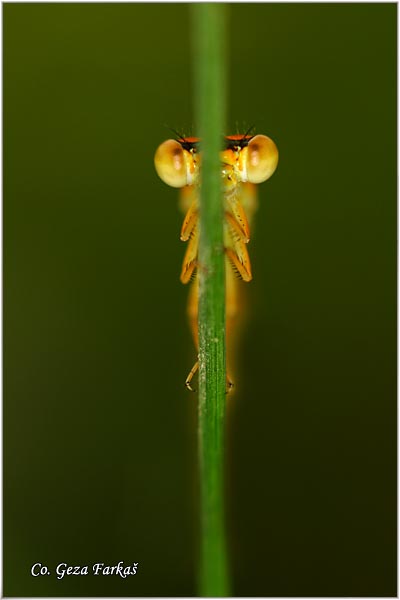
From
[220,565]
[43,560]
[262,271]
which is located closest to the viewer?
[220,565]

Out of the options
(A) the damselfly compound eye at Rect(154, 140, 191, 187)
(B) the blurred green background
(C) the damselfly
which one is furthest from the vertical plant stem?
(B) the blurred green background

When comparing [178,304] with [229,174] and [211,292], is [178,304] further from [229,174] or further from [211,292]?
[211,292]

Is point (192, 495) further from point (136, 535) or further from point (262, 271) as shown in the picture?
point (262, 271)

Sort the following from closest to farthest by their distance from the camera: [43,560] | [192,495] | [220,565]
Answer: [220,565]
[43,560]
[192,495]

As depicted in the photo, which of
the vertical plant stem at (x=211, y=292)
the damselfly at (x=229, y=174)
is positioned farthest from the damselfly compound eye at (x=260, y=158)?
the vertical plant stem at (x=211, y=292)

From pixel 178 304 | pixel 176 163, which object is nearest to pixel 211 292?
pixel 176 163

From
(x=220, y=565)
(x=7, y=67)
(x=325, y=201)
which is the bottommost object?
(x=220, y=565)

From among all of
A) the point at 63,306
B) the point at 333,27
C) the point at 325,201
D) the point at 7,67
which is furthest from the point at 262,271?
the point at 7,67

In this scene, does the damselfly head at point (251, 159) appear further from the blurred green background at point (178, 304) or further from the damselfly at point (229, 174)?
the blurred green background at point (178, 304)

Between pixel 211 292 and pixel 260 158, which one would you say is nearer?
pixel 211 292
